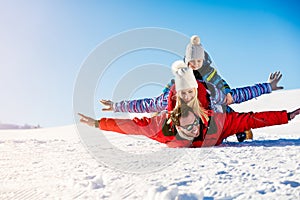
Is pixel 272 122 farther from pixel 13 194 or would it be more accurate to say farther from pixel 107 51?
pixel 107 51

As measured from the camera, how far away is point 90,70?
193 inches

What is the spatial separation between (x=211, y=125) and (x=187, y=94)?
14.7 inches

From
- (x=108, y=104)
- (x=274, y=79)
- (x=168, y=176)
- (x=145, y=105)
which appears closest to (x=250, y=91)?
(x=274, y=79)

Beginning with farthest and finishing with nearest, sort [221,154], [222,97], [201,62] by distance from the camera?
[201,62]
[222,97]
[221,154]

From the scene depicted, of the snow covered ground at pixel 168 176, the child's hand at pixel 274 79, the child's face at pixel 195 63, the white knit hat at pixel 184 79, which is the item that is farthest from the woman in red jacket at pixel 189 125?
the child's face at pixel 195 63

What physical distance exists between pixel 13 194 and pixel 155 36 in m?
4.05

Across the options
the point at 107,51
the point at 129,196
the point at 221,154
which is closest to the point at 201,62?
the point at 107,51

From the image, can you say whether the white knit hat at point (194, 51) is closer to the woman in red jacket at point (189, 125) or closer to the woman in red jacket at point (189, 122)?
the woman in red jacket at point (189, 122)

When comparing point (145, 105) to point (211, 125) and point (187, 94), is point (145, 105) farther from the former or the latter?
point (211, 125)

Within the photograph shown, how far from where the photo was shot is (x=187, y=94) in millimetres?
3113

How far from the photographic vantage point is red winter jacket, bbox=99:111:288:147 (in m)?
3.09

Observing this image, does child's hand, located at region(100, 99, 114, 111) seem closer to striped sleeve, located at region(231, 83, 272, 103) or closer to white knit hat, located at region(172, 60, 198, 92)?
white knit hat, located at region(172, 60, 198, 92)

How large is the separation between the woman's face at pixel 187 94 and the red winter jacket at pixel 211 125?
0.92ft

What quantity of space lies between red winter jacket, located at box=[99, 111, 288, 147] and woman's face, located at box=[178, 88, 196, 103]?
28cm
